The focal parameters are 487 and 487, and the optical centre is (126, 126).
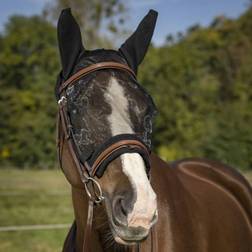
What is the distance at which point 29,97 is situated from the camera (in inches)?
1134

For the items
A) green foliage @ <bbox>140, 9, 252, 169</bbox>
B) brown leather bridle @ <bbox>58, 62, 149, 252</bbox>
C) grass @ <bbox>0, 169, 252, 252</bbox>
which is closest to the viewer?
brown leather bridle @ <bbox>58, 62, 149, 252</bbox>

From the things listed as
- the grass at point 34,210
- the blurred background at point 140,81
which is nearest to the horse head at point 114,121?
the grass at point 34,210

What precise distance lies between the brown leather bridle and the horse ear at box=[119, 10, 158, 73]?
14 cm

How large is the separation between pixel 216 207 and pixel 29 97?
86.8ft

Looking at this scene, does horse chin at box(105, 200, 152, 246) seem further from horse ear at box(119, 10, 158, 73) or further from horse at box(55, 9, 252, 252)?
horse ear at box(119, 10, 158, 73)

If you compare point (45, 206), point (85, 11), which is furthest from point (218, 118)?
point (45, 206)

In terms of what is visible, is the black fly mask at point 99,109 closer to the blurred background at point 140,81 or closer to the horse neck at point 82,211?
the horse neck at point 82,211

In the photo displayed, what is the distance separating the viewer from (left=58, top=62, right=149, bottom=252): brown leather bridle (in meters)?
1.91

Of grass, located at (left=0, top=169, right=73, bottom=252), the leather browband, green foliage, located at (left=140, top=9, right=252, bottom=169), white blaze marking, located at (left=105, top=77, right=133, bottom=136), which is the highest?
green foliage, located at (left=140, top=9, right=252, bottom=169)

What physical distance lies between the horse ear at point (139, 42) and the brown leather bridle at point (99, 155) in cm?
14

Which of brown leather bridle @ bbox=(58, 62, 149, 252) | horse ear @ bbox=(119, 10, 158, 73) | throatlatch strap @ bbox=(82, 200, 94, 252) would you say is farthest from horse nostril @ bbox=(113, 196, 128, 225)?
horse ear @ bbox=(119, 10, 158, 73)

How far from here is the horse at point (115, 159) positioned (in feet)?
5.97

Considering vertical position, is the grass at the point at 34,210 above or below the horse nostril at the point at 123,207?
below

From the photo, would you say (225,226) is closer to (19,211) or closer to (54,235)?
(54,235)
